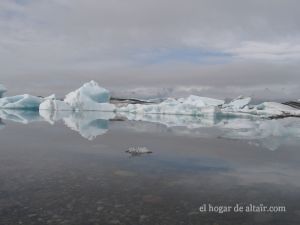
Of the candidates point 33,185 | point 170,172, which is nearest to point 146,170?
point 170,172

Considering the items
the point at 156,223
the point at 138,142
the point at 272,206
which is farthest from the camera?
the point at 138,142

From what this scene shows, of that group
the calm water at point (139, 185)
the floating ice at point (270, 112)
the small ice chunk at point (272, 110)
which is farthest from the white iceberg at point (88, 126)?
the small ice chunk at point (272, 110)

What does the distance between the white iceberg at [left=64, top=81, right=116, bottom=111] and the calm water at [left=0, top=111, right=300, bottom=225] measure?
3488cm

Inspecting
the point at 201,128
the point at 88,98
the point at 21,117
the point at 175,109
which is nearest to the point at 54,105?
the point at 88,98

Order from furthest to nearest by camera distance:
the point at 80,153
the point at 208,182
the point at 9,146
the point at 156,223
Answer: the point at 9,146 < the point at 80,153 < the point at 208,182 < the point at 156,223

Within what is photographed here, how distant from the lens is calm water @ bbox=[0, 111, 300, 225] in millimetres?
5277

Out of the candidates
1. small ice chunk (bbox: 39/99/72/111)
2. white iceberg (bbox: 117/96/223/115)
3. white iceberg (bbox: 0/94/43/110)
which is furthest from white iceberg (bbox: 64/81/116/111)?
white iceberg (bbox: 117/96/223/115)

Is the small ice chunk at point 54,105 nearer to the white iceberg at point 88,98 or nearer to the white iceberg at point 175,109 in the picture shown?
the white iceberg at point 88,98

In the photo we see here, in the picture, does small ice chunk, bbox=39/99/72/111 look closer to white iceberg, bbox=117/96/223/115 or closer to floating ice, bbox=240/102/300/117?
white iceberg, bbox=117/96/223/115

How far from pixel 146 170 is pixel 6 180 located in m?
3.40

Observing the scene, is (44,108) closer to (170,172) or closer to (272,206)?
(170,172)

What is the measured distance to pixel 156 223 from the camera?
5016 millimetres

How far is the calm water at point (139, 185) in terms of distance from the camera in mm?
5277

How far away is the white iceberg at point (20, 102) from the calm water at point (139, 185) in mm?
37011
